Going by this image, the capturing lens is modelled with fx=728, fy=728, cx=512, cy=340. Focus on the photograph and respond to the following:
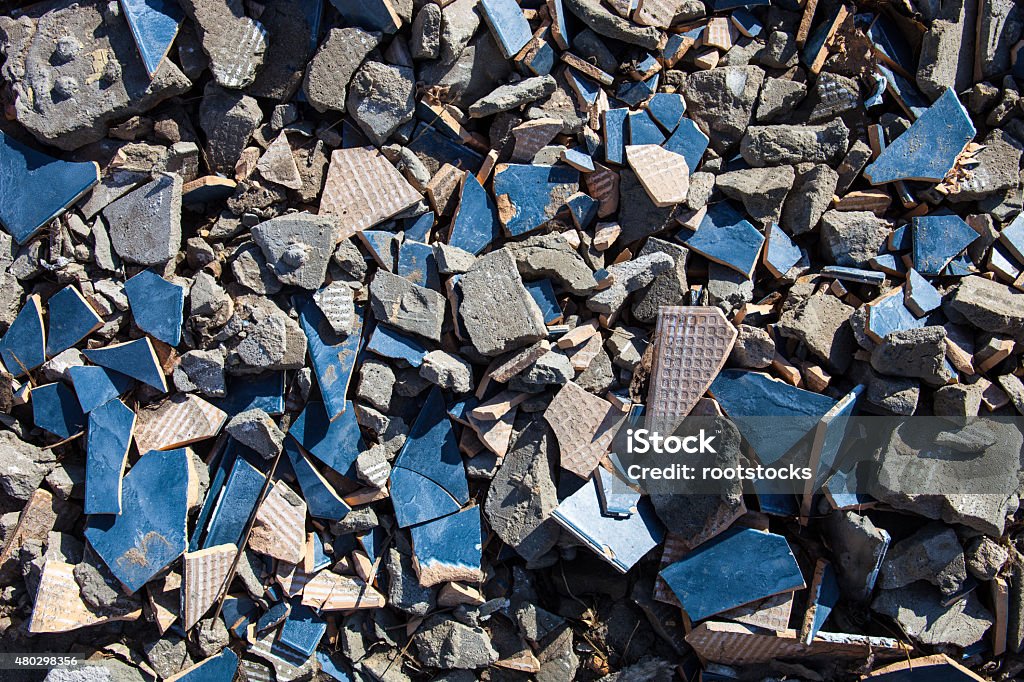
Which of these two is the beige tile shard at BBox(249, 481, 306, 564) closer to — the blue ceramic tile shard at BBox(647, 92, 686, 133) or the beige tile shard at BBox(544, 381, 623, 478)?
the beige tile shard at BBox(544, 381, 623, 478)

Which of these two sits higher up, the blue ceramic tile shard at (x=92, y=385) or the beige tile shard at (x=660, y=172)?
the beige tile shard at (x=660, y=172)

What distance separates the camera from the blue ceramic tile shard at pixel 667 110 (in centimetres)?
340

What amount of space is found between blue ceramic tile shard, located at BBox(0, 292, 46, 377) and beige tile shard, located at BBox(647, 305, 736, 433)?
266cm

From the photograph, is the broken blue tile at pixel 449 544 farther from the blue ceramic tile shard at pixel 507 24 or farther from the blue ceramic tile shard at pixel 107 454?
the blue ceramic tile shard at pixel 507 24

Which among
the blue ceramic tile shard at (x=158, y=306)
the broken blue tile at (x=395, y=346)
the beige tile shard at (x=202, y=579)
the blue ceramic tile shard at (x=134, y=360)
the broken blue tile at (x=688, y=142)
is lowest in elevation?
the beige tile shard at (x=202, y=579)

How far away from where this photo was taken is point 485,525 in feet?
10.8

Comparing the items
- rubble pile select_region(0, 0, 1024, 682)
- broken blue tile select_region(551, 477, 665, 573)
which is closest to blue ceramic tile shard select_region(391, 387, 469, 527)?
rubble pile select_region(0, 0, 1024, 682)

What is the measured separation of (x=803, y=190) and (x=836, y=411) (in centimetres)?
105

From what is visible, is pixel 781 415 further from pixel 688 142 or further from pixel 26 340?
pixel 26 340

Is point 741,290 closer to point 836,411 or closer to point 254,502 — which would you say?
point 836,411

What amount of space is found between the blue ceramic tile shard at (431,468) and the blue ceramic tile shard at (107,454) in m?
1.14

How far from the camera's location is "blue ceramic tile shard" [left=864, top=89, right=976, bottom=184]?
11.3ft

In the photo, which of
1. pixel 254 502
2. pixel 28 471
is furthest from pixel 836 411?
pixel 28 471

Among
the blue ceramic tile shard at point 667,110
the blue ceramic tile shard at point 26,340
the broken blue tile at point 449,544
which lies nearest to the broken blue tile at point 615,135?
the blue ceramic tile shard at point 667,110
